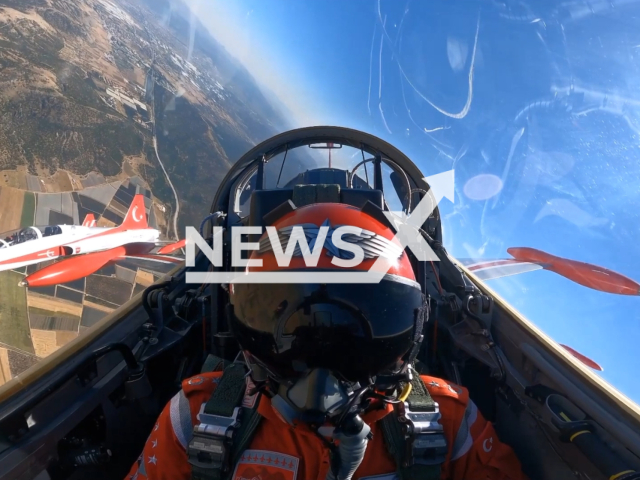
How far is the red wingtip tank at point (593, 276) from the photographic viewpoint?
6.54 m

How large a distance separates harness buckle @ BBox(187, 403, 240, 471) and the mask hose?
14.7 inches

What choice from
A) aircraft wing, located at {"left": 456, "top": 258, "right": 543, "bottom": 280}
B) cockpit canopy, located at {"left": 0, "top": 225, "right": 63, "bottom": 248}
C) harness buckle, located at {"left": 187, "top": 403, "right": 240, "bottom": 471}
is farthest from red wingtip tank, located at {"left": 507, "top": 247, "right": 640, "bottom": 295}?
cockpit canopy, located at {"left": 0, "top": 225, "right": 63, "bottom": 248}

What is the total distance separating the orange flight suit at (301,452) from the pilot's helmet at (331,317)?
27cm

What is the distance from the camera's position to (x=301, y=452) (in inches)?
45.6

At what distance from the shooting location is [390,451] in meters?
1.13

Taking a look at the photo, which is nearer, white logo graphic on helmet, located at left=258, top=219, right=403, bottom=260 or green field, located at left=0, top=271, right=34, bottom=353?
white logo graphic on helmet, located at left=258, top=219, right=403, bottom=260

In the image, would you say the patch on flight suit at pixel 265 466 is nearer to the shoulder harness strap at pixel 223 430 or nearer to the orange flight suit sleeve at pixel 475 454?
the shoulder harness strap at pixel 223 430

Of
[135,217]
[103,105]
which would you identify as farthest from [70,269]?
[103,105]

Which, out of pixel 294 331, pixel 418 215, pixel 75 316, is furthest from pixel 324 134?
pixel 75 316

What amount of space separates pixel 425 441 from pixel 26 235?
19574mm

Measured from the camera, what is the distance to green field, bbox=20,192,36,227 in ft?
116

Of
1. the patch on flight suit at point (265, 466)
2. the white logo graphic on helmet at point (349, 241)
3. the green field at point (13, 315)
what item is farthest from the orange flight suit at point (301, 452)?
the green field at point (13, 315)

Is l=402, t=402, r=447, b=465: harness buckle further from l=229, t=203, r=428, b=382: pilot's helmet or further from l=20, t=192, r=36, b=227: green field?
l=20, t=192, r=36, b=227: green field

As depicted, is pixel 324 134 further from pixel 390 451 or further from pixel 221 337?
pixel 390 451
